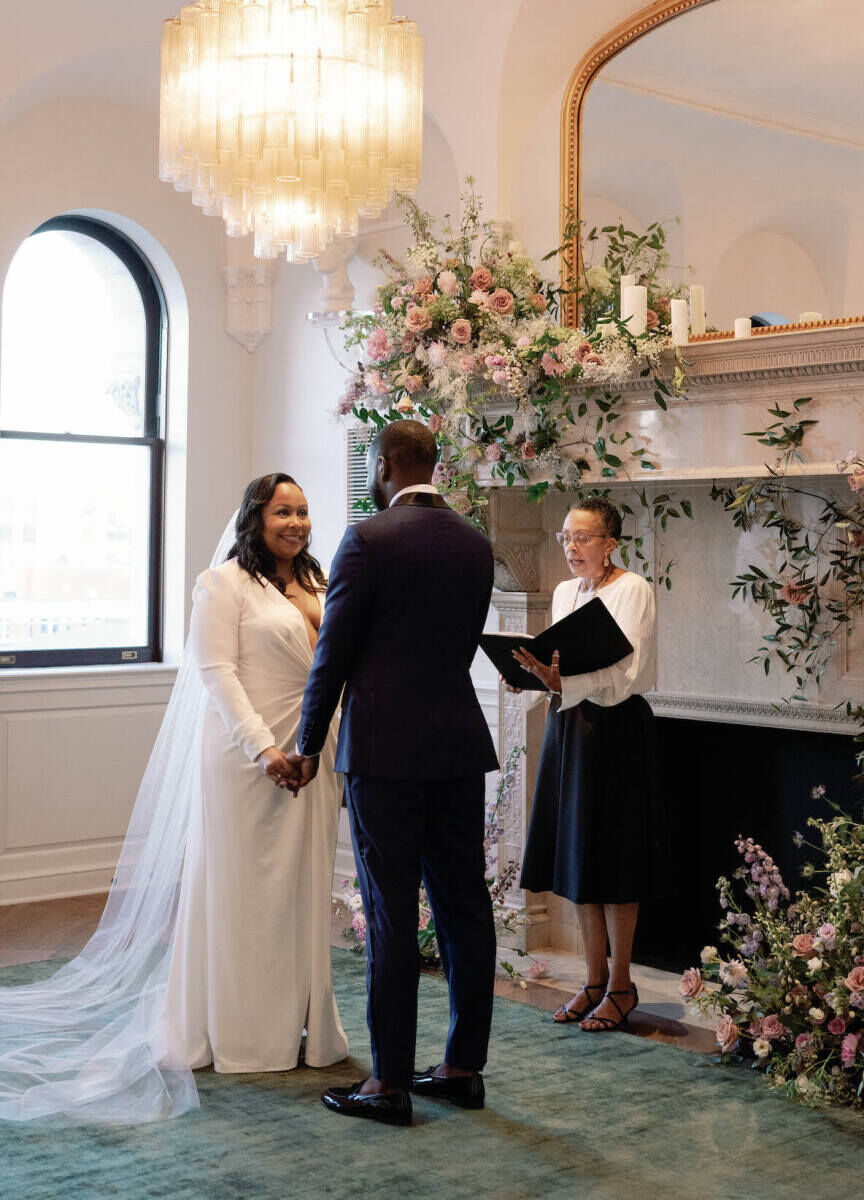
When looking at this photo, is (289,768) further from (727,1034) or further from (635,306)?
(635,306)

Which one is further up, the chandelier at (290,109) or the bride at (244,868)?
the chandelier at (290,109)

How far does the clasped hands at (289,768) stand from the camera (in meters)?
3.74

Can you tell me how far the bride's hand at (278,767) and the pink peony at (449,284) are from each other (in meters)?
2.06

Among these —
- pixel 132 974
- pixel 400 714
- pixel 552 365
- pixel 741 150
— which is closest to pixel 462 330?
pixel 552 365

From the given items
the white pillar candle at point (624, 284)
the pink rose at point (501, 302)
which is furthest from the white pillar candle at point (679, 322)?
the pink rose at point (501, 302)

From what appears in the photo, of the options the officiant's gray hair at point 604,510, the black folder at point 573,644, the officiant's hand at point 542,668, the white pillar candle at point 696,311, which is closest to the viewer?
the black folder at point 573,644

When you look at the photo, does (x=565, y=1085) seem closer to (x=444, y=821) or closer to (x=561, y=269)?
(x=444, y=821)

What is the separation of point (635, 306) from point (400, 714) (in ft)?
7.05

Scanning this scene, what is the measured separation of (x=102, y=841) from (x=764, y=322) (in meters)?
3.86

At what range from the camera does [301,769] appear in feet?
12.3

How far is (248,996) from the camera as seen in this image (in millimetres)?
3812

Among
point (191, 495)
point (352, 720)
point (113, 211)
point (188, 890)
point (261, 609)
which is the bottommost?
point (188, 890)

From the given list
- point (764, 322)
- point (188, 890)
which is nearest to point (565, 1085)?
point (188, 890)

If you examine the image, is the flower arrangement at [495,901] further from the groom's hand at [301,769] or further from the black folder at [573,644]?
the groom's hand at [301,769]
